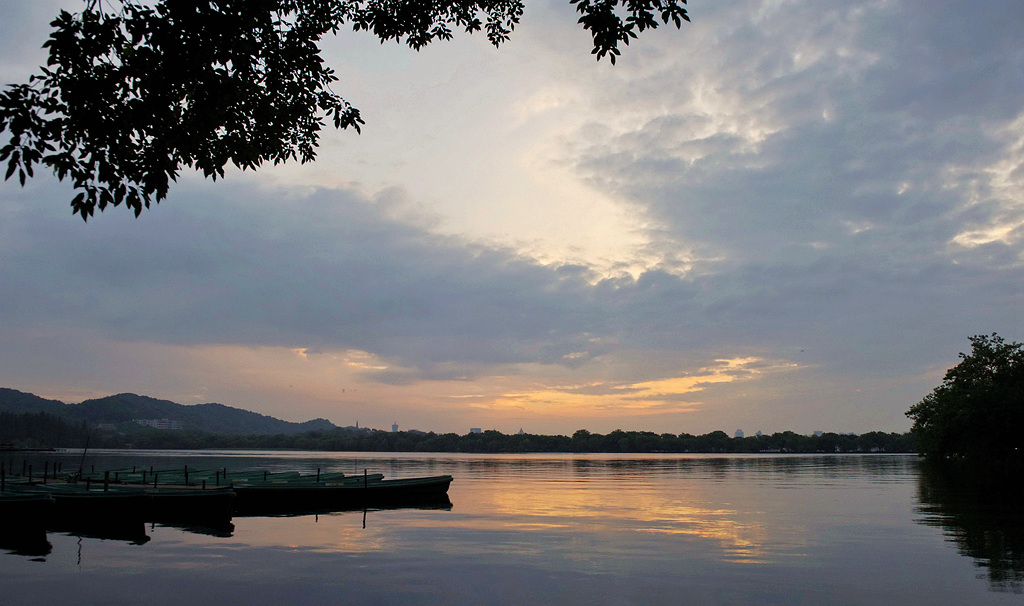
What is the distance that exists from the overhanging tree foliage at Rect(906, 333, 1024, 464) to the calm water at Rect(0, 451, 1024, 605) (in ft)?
167

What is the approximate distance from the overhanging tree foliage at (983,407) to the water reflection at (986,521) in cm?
2562

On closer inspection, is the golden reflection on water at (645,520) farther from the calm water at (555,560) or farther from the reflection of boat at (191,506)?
the reflection of boat at (191,506)

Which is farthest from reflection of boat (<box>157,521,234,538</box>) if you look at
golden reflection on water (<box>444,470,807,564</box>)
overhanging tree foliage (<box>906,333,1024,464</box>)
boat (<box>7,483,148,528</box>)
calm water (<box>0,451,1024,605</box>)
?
overhanging tree foliage (<box>906,333,1024,464</box>)

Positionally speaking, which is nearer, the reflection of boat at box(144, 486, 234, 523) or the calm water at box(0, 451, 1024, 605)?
the calm water at box(0, 451, 1024, 605)

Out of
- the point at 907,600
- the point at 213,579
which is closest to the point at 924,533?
the point at 907,600

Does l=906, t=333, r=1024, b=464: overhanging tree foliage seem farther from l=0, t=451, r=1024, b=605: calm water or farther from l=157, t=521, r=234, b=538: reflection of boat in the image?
l=157, t=521, r=234, b=538: reflection of boat

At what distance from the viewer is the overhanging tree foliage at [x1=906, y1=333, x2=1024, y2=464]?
8175 centimetres

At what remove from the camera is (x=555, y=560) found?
23.7 m

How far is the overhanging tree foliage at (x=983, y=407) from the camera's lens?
81.8 metres

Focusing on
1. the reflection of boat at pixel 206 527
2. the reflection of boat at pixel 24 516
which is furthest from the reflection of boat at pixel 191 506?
the reflection of boat at pixel 24 516

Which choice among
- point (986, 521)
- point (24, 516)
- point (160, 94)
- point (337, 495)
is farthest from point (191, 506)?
point (986, 521)

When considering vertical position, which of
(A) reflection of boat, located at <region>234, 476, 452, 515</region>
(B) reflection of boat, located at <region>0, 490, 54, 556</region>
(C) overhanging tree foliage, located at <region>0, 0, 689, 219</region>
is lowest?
(A) reflection of boat, located at <region>234, 476, 452, 515</region>

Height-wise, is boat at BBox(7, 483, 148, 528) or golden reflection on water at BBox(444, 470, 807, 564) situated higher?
boat at BBox(7, 483, 148, 528)

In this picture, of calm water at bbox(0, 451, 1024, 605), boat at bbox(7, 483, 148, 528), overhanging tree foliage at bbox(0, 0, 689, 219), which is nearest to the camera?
overhanging tree foliage at bbox(0, 0, 689, 219)
